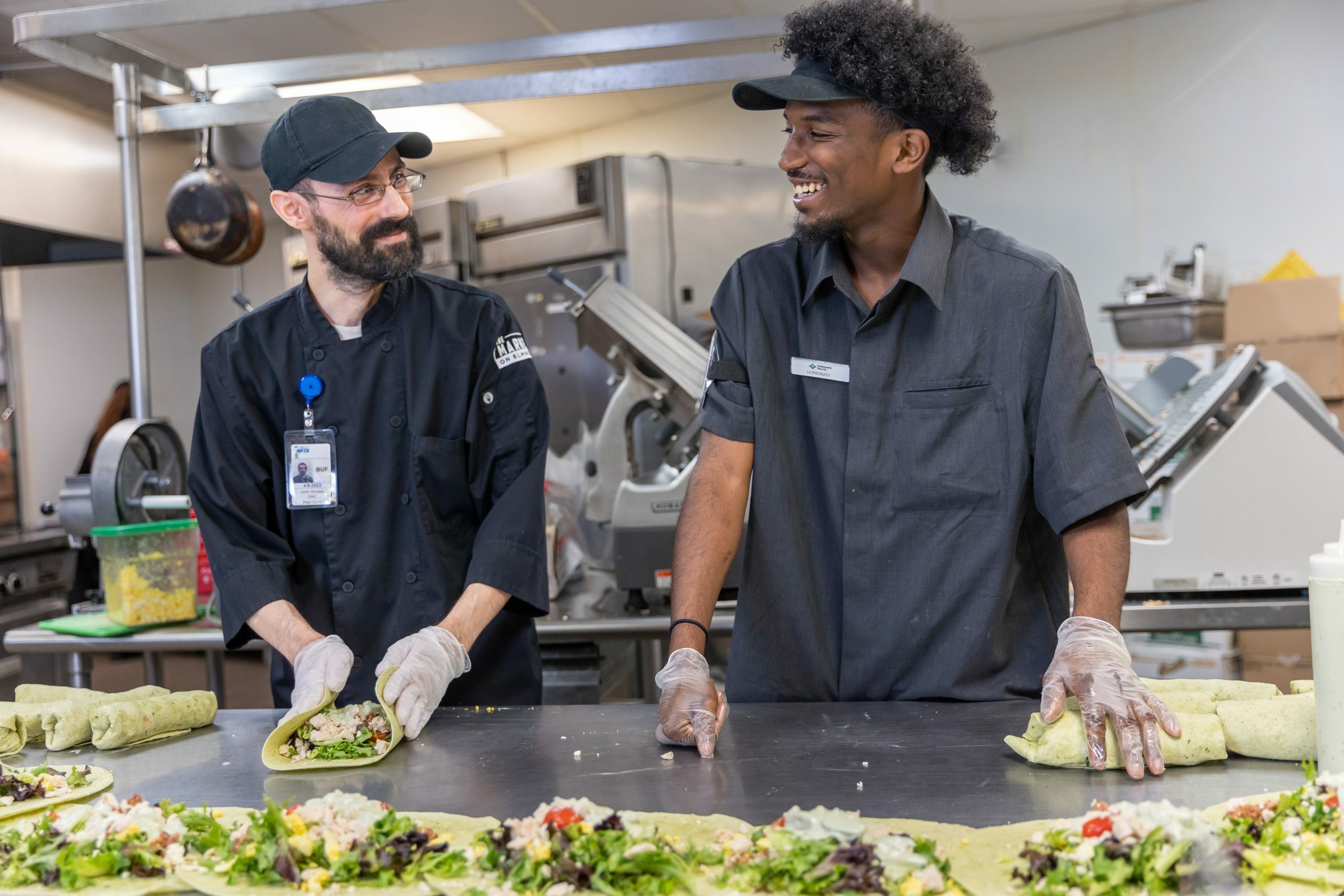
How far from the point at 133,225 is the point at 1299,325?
4.10m

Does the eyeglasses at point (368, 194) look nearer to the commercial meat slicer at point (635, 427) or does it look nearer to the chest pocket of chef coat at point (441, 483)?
the chest pocket of chef coat at point (441, 483)

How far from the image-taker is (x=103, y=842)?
110cm

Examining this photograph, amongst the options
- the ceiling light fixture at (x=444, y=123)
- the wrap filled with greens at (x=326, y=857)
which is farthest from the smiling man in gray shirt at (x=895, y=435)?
the ceiling light fixture at (x=444, y=123)

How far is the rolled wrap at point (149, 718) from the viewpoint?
1530 millimetres

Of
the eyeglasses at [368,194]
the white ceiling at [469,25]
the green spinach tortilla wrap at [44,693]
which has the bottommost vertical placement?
the green spinach tortilla wrap at [44,693]

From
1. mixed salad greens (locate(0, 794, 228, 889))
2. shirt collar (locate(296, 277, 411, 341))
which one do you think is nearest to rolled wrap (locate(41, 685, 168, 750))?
mixed salad greens (locate(0, 794, 228, 889))

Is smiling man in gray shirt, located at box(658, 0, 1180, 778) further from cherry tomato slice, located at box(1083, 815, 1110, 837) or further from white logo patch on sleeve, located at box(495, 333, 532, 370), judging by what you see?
cherry tomato slice, located at box(1083, 815, 1110, 837)

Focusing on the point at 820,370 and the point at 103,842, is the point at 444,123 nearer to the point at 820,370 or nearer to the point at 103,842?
the point at 820,370

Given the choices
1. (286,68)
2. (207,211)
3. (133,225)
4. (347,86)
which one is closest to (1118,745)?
(286,68)

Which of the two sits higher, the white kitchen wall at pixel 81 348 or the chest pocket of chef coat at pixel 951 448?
the white kitchen wall at pixel 81 348

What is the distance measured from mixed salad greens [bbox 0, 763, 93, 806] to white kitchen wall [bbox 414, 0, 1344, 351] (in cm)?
473

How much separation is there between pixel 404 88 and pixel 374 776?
1743 millimetres

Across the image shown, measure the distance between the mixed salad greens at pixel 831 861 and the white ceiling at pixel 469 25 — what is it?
150 inches

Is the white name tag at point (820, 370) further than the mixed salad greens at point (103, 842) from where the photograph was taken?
Yes
